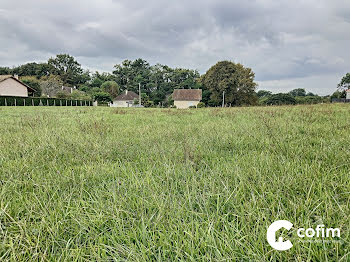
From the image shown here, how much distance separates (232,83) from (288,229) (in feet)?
→ 131

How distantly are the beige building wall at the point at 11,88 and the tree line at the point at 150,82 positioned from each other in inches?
254

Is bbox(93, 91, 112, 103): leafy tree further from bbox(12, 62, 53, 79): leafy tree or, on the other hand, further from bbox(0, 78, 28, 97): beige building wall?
bbox(12, 62, 53, 79): leafy tree

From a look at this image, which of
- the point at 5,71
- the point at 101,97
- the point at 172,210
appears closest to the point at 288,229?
the point at 172,210

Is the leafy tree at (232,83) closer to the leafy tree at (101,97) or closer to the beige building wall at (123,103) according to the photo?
the leafy tree at (101,97)

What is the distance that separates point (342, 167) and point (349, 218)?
918mm

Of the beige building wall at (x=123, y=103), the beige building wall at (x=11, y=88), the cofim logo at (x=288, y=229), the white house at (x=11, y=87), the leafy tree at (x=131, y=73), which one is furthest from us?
the leafy tree at (x=131, y=73)

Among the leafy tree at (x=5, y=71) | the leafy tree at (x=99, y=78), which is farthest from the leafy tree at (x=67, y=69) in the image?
the leafy tree at (x=5, y=71)

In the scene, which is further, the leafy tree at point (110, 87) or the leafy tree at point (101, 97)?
the leafy tree at point (110, 87)

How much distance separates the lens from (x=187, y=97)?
47.8m

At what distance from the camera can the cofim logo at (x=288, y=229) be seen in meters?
0.92

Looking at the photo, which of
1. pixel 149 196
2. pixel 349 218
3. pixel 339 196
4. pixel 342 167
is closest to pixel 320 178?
pixel 339 196

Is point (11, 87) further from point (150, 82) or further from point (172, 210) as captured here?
point (172, 210)

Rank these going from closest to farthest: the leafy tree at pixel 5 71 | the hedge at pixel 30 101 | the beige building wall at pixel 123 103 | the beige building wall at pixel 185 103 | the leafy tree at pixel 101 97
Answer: the hedge at pixel 30 101, the leafy tree at pixel 101 97, the beige building wall at pixel 185 103, the beige building wall at pixel 123 103, the leafy tree at pixel 5 71

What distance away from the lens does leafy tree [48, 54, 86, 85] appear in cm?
6588
